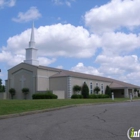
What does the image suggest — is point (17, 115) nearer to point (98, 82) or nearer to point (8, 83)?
point (8, 83)

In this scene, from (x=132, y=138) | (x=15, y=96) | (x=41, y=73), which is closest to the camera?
(x=132, y=138)

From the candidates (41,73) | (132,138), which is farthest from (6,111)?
(41,73)

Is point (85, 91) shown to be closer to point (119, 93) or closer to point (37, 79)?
point (37, 79)

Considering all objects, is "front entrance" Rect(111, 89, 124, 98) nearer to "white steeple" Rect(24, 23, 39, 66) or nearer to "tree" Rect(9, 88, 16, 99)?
"white steeple" Rect(24, 23, 39, 66)

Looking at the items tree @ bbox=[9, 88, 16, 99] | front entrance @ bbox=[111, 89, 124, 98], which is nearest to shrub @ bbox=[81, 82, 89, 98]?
tree @ bbox=[9, 88, 16, 99]

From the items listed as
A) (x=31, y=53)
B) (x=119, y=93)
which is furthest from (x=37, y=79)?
(x=119, y=93)

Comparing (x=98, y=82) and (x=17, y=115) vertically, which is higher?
(x=98, y=82)

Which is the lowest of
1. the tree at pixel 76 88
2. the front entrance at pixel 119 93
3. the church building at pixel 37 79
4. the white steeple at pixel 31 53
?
the front entrance at pixel 119 93

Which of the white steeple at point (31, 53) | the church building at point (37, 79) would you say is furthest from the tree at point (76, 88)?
the white steeple at point (31, 53)

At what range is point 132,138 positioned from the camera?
25.5 feet

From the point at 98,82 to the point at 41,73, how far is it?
47.5 ft

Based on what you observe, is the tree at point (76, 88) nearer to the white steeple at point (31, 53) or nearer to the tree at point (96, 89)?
the tree at point (96, 89)

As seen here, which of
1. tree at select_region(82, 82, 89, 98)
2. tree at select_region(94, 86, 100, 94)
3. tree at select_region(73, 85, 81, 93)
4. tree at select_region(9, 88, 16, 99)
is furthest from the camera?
tree at select_region(94, 86, 100, 94)

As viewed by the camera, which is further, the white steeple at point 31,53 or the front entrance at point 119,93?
the front entrance at point 119,93
